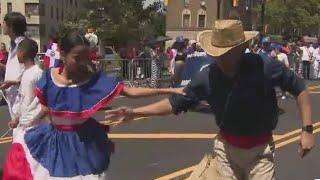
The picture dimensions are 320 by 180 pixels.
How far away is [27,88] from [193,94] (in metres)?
2.09

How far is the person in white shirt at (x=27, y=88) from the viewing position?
6.12m

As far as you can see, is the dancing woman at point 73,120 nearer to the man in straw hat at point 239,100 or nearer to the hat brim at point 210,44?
Result: the man in straw hat at point 239,100

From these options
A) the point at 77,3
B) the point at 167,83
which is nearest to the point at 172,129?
the point at 167,83

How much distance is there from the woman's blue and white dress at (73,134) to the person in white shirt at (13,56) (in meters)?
1.75

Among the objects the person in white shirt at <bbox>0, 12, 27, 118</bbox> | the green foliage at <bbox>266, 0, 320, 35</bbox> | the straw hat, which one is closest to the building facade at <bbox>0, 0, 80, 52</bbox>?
the green foliage at <bbox>266, 0, 320, 35</bbox>

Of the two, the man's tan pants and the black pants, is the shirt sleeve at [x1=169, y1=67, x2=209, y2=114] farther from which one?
the black pants

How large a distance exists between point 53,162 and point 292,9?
6997cm

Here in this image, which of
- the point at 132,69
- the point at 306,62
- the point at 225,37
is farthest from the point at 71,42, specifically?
the point at 306,62

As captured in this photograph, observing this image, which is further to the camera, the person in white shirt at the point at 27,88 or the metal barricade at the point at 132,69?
the metal barricade at the point at 132,69

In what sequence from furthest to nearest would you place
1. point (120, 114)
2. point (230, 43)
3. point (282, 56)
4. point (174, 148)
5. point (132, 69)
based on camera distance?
point (132, 69) < point (282, 56) < point (174, 148) < point (120, 114) < point (230, 43)

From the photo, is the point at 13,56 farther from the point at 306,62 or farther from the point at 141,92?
the point at 306,62

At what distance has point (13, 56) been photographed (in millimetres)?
6625

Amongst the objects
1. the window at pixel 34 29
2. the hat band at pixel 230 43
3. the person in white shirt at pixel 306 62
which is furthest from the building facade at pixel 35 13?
the hat band at pixel 230 43

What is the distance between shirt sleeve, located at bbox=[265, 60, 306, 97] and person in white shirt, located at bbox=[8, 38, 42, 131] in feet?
7.81
